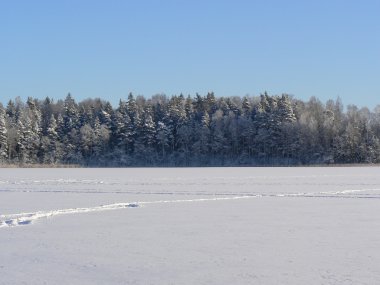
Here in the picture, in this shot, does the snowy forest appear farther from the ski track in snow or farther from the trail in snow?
the trail in snow

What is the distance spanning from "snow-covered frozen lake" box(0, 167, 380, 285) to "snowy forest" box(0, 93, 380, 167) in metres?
56.5

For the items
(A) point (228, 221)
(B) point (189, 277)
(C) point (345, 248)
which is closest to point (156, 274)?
(B) point (189, 277)

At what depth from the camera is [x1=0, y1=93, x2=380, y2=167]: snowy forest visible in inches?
2938

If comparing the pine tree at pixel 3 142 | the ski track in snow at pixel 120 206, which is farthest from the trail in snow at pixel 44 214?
the pine tree at pixel 3 142

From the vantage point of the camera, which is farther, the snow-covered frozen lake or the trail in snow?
the trail in snow

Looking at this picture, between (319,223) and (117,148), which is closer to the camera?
Answer: (319,223)

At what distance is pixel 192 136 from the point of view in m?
80.0

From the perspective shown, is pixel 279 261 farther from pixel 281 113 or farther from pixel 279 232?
pixel 281 113

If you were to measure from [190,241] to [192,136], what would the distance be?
227 ft

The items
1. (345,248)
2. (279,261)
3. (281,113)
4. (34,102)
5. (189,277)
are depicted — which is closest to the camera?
(189,277)

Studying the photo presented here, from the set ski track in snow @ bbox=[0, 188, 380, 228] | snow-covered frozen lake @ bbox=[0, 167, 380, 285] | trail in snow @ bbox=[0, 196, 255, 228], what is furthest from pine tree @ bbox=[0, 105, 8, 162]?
trail in snow @ bbox=[0, 196, 255, 228]

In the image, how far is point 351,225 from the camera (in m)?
13.0

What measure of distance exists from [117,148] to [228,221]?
66.8 meters

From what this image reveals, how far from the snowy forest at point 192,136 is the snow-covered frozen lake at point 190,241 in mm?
56511
